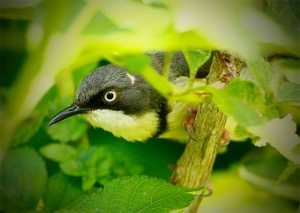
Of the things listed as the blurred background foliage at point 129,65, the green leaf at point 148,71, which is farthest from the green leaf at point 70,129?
the green leaf at point 148,71

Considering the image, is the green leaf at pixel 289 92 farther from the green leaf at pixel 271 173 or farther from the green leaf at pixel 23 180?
the green leaf at pixel 23 180

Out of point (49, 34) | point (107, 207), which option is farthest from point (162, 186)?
point (49, 34)

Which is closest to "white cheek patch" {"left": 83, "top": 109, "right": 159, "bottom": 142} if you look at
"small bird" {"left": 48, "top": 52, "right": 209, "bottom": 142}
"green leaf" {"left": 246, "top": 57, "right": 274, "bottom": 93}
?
"small bird" {"left": 48, "top": 52, "right": 209, "bottom": 142}

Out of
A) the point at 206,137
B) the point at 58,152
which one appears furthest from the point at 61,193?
the point at 206,137

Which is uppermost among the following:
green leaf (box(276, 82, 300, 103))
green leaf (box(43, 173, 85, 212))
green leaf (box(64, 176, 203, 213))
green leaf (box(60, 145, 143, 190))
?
green leaf (box(276, 82, 300, 103))

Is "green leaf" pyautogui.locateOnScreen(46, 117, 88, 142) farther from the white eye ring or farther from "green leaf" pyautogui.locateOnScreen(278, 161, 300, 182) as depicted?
"green leaf" pyautogui.locateOnScreen(278, 161, 300, 182)

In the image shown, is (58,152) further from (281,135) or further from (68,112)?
(281,135)
